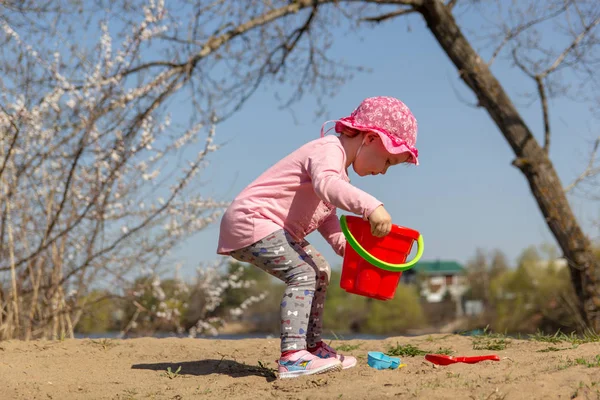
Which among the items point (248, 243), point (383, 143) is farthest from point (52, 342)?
point (383, 143)

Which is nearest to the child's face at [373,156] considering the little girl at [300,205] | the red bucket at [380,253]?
the little girl at [300,205]

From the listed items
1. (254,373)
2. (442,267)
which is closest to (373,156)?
(254,373)

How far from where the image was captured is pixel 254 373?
326 centimetres

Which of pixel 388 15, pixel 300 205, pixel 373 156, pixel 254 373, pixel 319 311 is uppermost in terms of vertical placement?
pixel 388 15

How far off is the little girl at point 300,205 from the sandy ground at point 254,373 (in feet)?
0.82

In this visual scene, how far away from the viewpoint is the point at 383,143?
290 centimetres

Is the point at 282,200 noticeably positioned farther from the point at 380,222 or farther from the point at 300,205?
the point at 380,222

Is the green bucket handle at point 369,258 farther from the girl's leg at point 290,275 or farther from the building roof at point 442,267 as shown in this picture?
the building roof at point 442,267

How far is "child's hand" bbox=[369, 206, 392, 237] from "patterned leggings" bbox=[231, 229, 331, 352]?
0.46m

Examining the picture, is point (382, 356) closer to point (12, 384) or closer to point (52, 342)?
point (12, 384)

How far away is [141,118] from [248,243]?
296cm

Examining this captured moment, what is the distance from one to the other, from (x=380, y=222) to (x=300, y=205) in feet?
1.66

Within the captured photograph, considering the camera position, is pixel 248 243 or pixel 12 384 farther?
pixel 12 384

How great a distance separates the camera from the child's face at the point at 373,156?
296 centimetres
